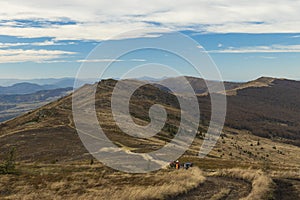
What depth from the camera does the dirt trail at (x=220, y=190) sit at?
24812 millimetres

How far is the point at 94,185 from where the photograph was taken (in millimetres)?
27938

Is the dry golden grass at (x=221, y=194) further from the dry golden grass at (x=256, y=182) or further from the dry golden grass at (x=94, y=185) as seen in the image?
the dry golden grass at (x=94, y=185)

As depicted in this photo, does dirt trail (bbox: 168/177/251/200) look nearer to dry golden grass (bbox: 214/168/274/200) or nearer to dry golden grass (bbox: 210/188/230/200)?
dry golden grass (bbox: 210/188/230/200)

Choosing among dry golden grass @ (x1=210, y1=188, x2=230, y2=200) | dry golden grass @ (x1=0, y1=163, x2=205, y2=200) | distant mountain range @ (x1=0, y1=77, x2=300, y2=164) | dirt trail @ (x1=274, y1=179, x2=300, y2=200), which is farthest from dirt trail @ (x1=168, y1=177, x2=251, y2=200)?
distant mountain range @ (x1=0, y1=77, x2=300, y2=164)

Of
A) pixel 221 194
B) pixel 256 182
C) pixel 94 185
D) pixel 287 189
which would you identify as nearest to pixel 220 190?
pixel 221 194

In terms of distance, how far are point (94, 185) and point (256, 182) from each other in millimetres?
12838

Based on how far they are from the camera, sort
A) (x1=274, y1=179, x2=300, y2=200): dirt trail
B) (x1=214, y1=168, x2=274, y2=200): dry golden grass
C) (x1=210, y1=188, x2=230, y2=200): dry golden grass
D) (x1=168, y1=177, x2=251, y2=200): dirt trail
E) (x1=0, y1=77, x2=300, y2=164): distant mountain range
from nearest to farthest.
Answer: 1. (x1=210, y1=188, x2=230, y2=200): dry golden grass
2. (x1=214, y1=168, x2=274, y2=200): dry golden grass
3. (x1=168, y1=177, x2=251, y2=200): dirt trail
4. (x1=274, y1=179, x2=300, y2=200): dirt trail
5. (x1=0, y1=77, x2=300, y2=164): distant mountain range

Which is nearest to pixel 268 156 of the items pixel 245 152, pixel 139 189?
pixel 245 152

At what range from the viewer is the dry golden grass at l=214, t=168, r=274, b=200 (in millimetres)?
24638

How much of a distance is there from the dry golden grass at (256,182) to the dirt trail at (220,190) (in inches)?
24.7

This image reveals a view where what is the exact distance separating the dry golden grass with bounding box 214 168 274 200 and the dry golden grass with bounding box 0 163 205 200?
3453 millimetres

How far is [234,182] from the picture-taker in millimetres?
29875

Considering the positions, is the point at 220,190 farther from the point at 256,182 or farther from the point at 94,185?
the point at 94,185

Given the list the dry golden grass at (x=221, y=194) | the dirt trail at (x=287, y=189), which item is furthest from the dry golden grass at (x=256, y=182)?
the dry golden grass at (x=221, y=194)
